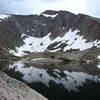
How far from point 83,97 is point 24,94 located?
16.3m

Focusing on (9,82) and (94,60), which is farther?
(94,60)

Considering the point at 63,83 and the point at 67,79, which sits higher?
the point at 63,83

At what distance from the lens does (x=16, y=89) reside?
1110 inches

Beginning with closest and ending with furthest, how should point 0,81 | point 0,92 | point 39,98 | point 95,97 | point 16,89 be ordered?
1. point 0,92
2. point 0,81
3. point 16,89
4. point 39,98
5. point 95,97

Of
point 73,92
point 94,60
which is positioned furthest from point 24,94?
point 94,60

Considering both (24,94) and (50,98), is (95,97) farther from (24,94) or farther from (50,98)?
(24,94)

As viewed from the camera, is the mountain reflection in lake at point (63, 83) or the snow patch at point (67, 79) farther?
the snow patch at point (67, 79)

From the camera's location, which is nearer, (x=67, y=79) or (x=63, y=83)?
(x=63, y=83)

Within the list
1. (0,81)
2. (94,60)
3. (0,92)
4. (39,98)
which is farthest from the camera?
(94,60)

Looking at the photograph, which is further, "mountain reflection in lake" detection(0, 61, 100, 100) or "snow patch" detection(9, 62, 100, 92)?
"snow patch" detection(9, 62, 100, 92)

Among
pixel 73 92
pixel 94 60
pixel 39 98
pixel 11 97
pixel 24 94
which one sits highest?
pixel 11 97

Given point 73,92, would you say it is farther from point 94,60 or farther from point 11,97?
point 94,60

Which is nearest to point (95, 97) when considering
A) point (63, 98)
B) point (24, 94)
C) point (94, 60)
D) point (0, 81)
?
point (63, 98)

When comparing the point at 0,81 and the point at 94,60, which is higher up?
the point at 0,81
